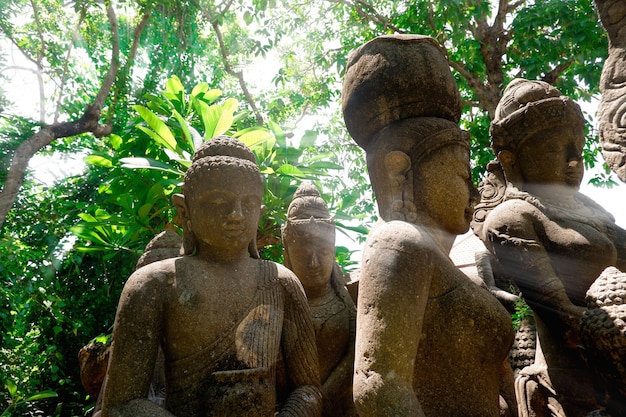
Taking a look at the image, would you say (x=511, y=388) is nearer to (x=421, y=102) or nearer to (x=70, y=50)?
(x=421, y=102)

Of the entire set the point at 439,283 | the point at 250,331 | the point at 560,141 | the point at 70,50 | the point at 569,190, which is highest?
the point at 70,50

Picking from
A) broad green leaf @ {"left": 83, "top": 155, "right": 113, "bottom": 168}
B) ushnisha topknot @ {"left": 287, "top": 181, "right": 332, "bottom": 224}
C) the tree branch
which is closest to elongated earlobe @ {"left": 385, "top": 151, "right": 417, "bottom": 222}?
ushnisha topknot @ {"left": 287, "top": 181, "right": 332, "bottom": 224}

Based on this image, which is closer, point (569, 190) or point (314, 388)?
point (314, 388)

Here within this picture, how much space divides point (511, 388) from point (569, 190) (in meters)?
1.18

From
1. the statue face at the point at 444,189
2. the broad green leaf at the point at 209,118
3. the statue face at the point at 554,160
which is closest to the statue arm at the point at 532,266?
the statue face at the point at 554,160

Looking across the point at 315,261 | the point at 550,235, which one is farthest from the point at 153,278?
the point at 550,235

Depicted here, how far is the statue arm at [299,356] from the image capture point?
7.86ft

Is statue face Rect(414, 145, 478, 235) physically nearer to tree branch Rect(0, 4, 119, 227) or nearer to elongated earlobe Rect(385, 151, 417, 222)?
elongated earlobe Rect(385, 151, 417, 222)

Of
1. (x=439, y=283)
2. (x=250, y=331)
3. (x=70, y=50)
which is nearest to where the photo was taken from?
(x=439, y=283)

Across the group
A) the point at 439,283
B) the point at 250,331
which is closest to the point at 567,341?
the point at 439,283

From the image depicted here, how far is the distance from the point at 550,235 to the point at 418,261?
1050 millimetres

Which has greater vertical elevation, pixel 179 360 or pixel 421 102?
pixel 421 102

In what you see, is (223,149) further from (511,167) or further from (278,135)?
(278,135)

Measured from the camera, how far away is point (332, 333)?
3373mm
